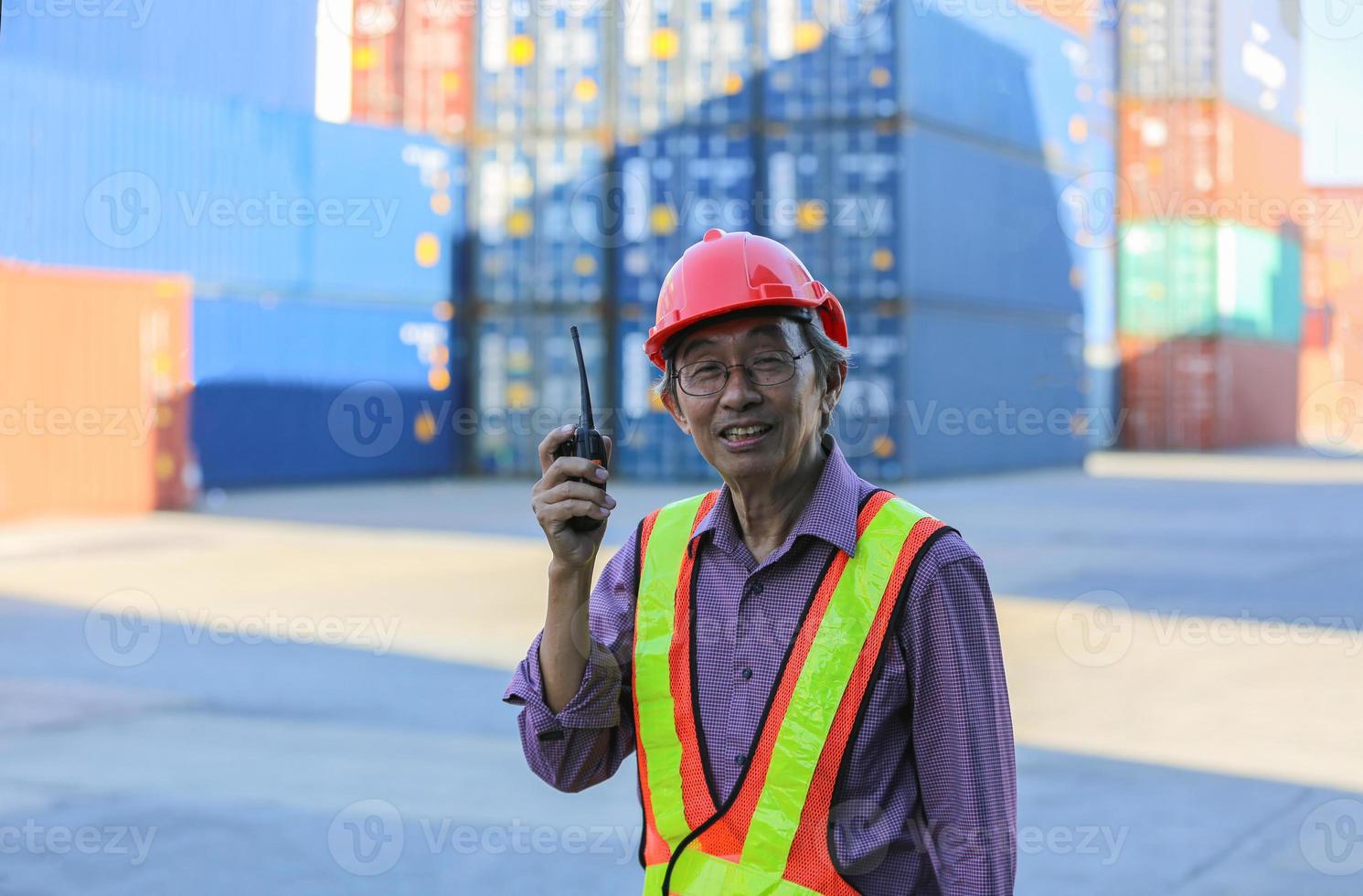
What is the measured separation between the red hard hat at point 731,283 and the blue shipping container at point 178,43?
63.9 ft

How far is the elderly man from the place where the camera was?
1863 millimetres

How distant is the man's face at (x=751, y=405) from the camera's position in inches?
77.5

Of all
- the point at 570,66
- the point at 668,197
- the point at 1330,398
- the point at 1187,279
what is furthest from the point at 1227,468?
the point at 1330,398

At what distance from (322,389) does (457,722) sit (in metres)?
18.6

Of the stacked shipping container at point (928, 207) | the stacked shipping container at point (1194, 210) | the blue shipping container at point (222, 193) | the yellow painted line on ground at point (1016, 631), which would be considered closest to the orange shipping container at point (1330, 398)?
the stacked shipping container at point (1194, 210)

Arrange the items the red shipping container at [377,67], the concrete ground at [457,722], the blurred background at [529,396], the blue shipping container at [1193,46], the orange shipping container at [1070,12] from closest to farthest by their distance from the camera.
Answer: the concrete ground at [457,722] → the blurred background at [529,396] → the red shipping container at [377,67] → the orange shipping container at [1070,12] → the blue shipping container at [1193,46]

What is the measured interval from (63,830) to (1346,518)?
53.1ft

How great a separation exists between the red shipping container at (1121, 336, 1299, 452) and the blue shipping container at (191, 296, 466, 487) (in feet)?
60.9

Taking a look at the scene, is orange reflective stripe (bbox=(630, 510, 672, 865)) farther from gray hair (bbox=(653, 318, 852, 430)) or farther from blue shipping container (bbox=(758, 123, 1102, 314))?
blue shipping container (bbox=(758, 123, 1102, 314))

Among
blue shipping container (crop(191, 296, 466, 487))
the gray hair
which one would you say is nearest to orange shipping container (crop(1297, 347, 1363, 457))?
blue shipping container (crop(191, 296, 466, 487))

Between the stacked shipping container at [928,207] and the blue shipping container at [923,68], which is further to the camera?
the stacked shipping container at [928,207]

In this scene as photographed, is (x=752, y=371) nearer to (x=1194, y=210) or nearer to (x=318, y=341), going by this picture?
(x=318, y=341)

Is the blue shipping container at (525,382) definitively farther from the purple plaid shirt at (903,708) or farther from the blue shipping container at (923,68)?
the purple plaid shirt at (903,708)

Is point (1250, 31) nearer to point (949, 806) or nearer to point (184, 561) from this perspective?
point (184, 561)
